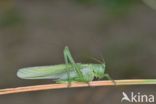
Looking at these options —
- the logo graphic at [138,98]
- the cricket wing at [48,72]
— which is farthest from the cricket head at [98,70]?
the logo graphic at [138,98]

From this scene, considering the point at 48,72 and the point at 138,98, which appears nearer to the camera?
the point at 48,72

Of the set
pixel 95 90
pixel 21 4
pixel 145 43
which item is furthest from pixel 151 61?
pixel 21 4

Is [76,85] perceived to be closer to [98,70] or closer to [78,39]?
[98,70]

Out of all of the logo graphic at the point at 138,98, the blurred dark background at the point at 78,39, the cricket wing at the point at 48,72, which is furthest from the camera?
the blurred dark background at the point at 78,39

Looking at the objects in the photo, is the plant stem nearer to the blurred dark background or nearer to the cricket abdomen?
the cricket abdomen

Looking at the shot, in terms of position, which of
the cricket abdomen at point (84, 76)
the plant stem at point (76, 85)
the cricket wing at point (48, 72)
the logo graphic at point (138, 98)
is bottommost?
the logo graphic at point (138, 98)

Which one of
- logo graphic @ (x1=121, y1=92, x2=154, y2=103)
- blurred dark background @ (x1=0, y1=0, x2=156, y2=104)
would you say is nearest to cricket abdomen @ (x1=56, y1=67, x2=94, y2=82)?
logo graphic @ (x1=121, y1=92, x2=154, y2=103)

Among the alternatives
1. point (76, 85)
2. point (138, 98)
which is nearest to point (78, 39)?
point (138, 98)

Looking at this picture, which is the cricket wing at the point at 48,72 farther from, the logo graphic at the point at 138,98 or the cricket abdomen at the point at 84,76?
the logo graphic at the point at 138,98
